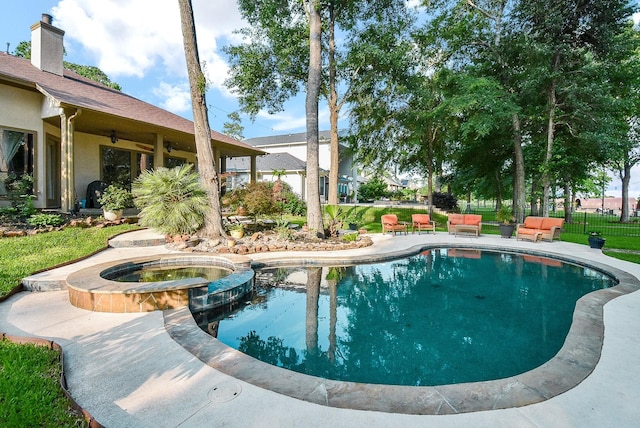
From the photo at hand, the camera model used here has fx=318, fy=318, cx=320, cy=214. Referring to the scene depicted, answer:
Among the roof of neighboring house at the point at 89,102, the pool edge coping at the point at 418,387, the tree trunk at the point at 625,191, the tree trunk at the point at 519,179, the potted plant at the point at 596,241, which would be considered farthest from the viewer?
the tree trunk at the point at 625,191

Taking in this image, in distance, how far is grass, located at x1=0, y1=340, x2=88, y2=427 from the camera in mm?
2068

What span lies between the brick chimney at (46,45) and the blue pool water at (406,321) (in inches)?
463

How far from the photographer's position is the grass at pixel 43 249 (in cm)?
548

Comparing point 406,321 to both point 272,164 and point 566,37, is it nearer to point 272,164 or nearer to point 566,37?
point 566,37

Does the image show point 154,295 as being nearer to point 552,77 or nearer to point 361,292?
point 361,292

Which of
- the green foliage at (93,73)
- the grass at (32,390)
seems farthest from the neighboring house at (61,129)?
the green foliage at (93,73)

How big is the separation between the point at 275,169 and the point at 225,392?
2361 cm

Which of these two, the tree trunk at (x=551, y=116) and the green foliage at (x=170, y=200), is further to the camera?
the tree trunk at (x=551, y=116)

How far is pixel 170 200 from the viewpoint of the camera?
29.1 feet

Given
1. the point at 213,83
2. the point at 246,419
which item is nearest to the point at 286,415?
the point at 246,419

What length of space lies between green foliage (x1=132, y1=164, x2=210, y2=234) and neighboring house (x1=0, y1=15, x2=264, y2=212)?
119 inches

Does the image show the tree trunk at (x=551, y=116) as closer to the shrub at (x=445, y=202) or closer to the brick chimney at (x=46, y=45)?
the shrub at (x=445, y=202)

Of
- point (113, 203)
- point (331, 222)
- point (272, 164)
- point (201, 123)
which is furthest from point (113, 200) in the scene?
point (272, 164)

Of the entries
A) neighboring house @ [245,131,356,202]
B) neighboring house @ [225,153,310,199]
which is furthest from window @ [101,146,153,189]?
neighboring house @ [245,131,356,202]
